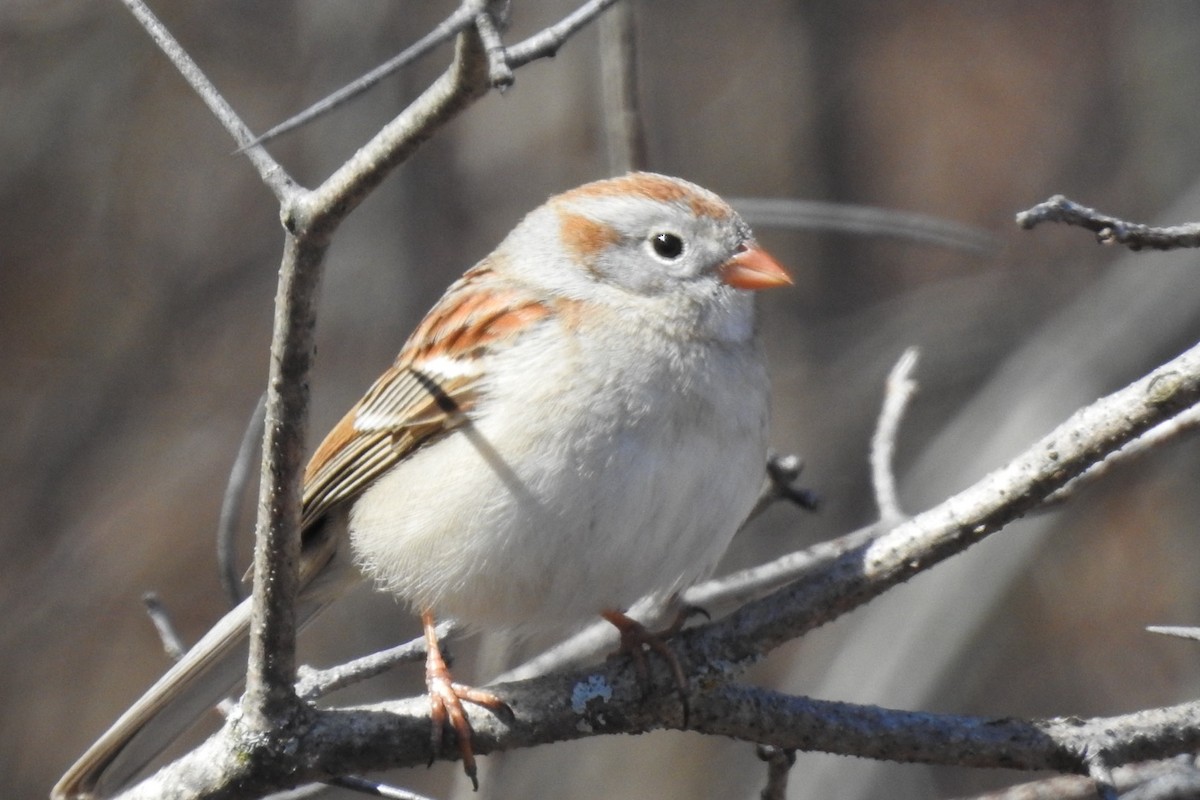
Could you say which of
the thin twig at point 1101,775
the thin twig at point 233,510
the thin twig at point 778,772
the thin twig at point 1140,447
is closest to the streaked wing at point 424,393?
the thin twig at point 233,510

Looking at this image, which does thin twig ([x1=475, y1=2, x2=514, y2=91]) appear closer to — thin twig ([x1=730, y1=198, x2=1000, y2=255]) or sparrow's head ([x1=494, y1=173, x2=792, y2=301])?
sparrow's head ([x1=494, y1=173, x2=792, y2=301])

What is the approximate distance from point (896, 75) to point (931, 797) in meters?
3.54

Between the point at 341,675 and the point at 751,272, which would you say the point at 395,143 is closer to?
the point at 341,675

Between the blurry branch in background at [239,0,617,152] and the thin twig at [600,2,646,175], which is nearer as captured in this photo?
the blurry branch in background at [239,0,617,152]

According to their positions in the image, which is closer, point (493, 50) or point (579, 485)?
point (493, 50)

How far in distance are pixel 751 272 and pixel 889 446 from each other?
0.44 meters

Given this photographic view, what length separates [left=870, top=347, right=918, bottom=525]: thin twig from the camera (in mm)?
2754

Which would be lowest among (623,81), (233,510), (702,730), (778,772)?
(778,772)

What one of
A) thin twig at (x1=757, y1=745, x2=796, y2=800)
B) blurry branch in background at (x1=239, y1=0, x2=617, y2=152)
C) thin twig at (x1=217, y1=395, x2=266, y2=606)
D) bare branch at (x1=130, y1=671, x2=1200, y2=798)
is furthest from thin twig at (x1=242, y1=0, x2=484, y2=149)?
thin twig at (x1=757, y1=745, x2=796, y2=800)

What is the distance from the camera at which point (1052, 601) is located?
6.16 metres

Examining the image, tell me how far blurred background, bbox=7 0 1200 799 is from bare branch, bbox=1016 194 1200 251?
9.54 ft

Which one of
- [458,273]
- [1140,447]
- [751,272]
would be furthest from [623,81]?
[458,273]

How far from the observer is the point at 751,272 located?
9.90ft

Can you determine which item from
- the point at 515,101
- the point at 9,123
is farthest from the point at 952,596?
the point at 9,123
